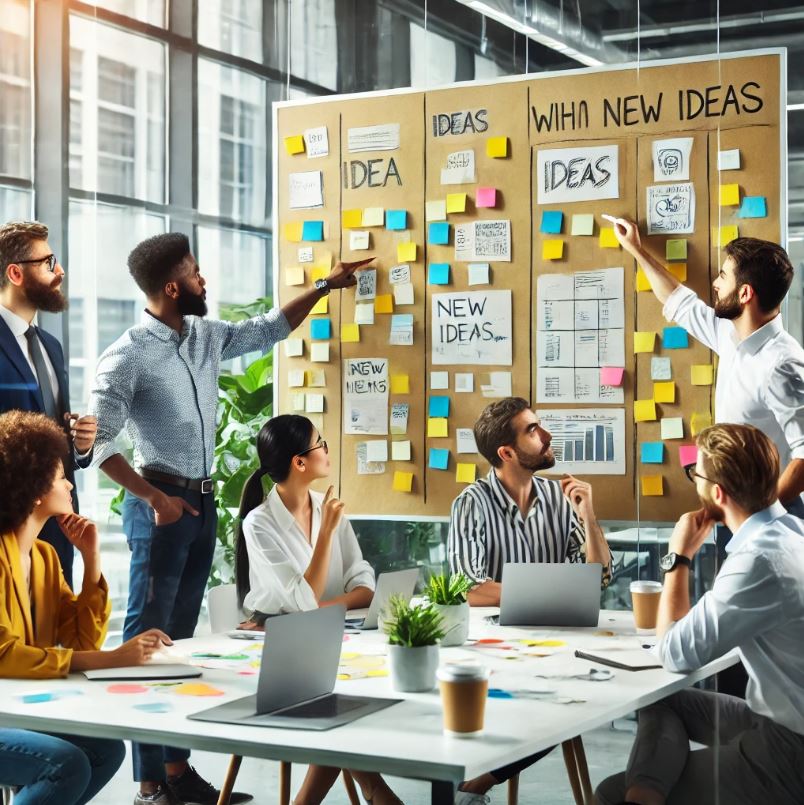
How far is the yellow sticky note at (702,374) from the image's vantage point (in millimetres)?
3764

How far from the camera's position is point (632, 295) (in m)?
3.88

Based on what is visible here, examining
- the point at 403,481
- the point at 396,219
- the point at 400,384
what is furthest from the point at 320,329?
the point at 403,481

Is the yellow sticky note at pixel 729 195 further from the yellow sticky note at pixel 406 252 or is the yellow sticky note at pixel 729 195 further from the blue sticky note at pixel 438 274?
the yellow sticky note at pixel 406 252

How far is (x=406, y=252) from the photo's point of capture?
167 inches

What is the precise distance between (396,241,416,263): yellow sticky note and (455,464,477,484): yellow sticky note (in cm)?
75

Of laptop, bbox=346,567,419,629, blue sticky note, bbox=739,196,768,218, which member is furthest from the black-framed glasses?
blue sticky note, bbox=739,196,768,218

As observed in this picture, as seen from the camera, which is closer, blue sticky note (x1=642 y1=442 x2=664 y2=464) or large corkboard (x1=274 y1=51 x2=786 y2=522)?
large corkboard (x1=274 y1=51 x2=786 y2=522)

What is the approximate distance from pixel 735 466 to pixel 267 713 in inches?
40.9

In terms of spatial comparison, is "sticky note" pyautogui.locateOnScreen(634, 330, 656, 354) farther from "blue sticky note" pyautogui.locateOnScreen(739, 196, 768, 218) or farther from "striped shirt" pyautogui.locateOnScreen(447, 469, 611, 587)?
"striped shirt" pyautogui.locateOnScreen(447, 469, 611, 587)

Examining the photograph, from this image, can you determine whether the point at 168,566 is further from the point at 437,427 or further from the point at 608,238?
the point at 608,238

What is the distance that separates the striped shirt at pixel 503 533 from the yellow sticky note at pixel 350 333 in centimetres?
96

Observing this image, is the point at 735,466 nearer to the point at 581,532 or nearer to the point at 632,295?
the point at 581,532

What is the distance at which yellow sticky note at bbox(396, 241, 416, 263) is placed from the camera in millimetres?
4242

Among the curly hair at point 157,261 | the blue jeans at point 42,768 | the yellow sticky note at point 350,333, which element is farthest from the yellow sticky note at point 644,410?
the blue jeans at point 42,768
